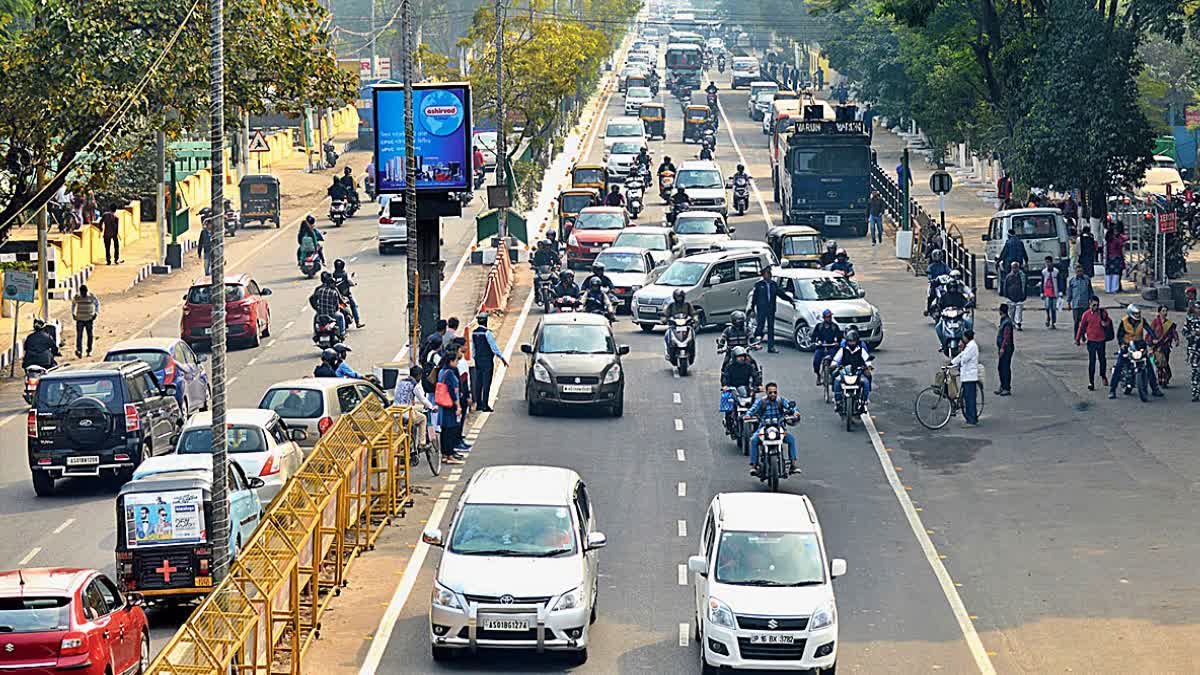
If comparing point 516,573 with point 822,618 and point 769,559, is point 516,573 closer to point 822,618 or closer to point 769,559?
point 769,559

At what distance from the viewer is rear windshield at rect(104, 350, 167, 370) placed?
106 ft

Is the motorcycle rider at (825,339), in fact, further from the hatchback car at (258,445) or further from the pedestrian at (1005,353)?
the hatchback car at (258,445)

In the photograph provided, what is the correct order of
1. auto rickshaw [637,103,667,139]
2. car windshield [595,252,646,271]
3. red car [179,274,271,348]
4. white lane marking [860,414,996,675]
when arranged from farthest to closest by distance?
auto rickshaw [637,103,667,139] < car windshield [595,252,646,271] < red car [179,274,271,348] < white lane marking [860,414,996,675]

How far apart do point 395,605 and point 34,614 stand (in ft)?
17.6

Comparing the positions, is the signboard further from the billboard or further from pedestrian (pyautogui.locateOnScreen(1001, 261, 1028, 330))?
pedestrian (pyautogui.locateOnScreen(1001, 261, 1028, 330))

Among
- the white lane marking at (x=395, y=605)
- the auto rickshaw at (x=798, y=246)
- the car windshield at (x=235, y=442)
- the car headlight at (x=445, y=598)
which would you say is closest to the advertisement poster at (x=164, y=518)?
the white lane marking at (x=395, y=605)

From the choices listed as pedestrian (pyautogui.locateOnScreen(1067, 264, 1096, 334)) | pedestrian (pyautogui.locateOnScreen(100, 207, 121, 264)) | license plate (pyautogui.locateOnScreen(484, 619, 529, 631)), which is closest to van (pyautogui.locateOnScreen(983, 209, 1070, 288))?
pedestrian (pyautogui.locateOnScreen(1067, 264, 1096, 334))

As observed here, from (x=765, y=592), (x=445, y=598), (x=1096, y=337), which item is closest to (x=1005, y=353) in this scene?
(x=1096, y=337)

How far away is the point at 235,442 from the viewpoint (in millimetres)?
24922

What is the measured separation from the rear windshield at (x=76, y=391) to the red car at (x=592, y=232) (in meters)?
25.5

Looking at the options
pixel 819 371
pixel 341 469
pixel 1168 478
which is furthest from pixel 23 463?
pixel 1168 478

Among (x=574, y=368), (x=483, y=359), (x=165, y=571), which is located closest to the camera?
(x=165, y=571)

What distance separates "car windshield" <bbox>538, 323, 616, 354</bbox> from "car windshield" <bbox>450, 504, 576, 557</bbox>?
1371 centimetres

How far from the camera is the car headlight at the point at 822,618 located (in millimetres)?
18484
